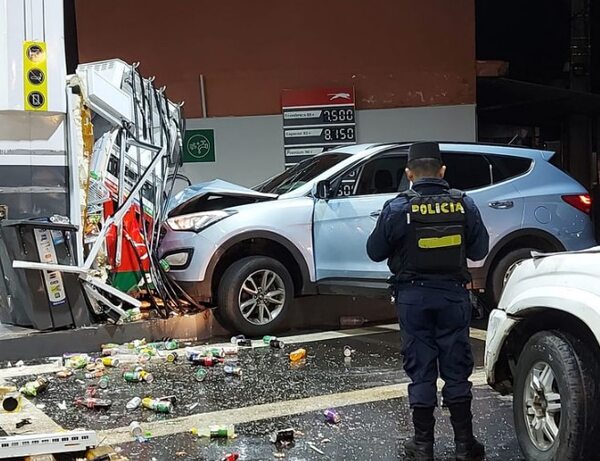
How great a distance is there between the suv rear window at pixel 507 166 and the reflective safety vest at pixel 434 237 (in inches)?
177

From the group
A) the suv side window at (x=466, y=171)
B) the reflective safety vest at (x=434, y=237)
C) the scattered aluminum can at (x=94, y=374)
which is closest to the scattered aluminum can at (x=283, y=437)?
the reflective safety vest at (x=434, y=237)

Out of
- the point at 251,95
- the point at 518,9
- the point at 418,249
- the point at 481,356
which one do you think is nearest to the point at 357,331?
the point at 481,356

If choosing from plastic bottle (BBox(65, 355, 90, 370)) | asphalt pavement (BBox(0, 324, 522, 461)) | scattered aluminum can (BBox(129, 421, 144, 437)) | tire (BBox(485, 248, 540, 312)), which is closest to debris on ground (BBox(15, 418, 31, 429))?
asphalt pavement (BBox(0, 324, 522, 461))

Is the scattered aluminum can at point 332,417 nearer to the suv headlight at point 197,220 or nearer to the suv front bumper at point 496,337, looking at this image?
the suv front bumper at point 496,337

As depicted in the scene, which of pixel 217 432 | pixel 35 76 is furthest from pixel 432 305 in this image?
pixel 35 76

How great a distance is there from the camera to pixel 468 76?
13.2 meters

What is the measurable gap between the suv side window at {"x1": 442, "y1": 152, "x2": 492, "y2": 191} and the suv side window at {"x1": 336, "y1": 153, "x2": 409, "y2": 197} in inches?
22.3

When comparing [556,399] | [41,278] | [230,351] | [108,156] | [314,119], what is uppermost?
[314,119]

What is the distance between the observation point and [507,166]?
849 cm

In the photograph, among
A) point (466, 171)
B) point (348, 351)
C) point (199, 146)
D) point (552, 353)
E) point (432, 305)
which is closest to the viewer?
point (552, 353)

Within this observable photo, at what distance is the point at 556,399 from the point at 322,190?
4.39 meters

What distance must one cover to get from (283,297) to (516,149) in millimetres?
3259

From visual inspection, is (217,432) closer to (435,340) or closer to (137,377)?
(435,340)

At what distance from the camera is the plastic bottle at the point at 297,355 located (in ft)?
21.9
